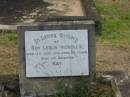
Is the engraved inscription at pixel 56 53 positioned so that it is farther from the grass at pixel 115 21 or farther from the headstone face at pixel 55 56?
the grass at pixel 115 21

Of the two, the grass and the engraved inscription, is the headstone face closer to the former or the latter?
the engraved inscription

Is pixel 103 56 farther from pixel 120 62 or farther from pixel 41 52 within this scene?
pixel 41 52

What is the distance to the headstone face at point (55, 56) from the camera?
6973mm

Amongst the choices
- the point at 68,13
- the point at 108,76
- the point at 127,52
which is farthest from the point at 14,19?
the point at 108,76

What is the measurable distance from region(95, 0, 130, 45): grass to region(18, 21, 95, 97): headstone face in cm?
404

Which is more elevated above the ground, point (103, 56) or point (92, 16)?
point (92, 16)

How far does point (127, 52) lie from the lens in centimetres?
1051

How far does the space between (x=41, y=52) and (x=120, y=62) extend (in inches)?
124

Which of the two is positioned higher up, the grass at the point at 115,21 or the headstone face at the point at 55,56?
the grass at the point at 115,21

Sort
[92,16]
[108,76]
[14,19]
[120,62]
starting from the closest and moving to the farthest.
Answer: [108,76] → [120,62] → [92,16] → [14,19]

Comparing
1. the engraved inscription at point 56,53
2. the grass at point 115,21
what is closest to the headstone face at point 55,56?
the engraved inscription at point 56,53

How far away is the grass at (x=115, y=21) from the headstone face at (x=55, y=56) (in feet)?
13.3

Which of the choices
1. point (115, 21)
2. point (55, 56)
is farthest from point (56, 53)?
point (115, 21)

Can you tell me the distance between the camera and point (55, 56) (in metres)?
7.06
